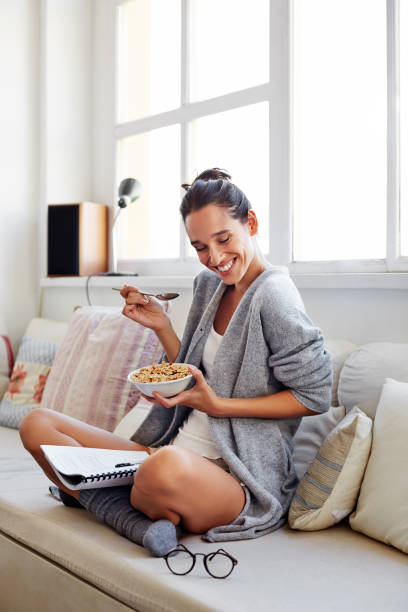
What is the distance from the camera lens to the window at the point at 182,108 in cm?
233

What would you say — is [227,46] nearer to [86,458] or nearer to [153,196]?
[153,196]

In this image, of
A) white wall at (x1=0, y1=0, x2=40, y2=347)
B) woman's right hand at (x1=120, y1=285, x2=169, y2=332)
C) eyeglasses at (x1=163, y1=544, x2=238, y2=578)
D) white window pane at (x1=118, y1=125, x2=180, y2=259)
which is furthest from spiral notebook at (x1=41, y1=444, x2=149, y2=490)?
white wall at (x1=0, y1=0, x2=40, y2=347)

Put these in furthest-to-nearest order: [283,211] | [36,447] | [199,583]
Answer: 1. [283,211]
2. [36,447]
3. [199,583]

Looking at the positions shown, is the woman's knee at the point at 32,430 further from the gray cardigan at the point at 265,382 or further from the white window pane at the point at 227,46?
the white window pane at the point at 227,46

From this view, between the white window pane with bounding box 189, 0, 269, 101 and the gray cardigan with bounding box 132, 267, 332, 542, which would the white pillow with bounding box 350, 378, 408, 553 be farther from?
the white window pane with bounding box 189, 0, 269, 101

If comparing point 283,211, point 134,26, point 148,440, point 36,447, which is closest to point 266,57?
point 283,211

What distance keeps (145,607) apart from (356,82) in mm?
1712

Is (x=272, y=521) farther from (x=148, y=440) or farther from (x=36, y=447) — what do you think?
(x=36, y=447)

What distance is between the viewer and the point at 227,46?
2475 millimetres

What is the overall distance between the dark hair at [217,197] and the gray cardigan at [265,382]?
17 centimetres

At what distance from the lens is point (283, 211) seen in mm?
2119

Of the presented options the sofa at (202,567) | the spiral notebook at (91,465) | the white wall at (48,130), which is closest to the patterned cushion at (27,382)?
the white wall at (48,130)

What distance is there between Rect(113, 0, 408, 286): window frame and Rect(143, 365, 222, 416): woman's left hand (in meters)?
0.74

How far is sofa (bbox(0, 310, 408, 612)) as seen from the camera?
0.99 metres
